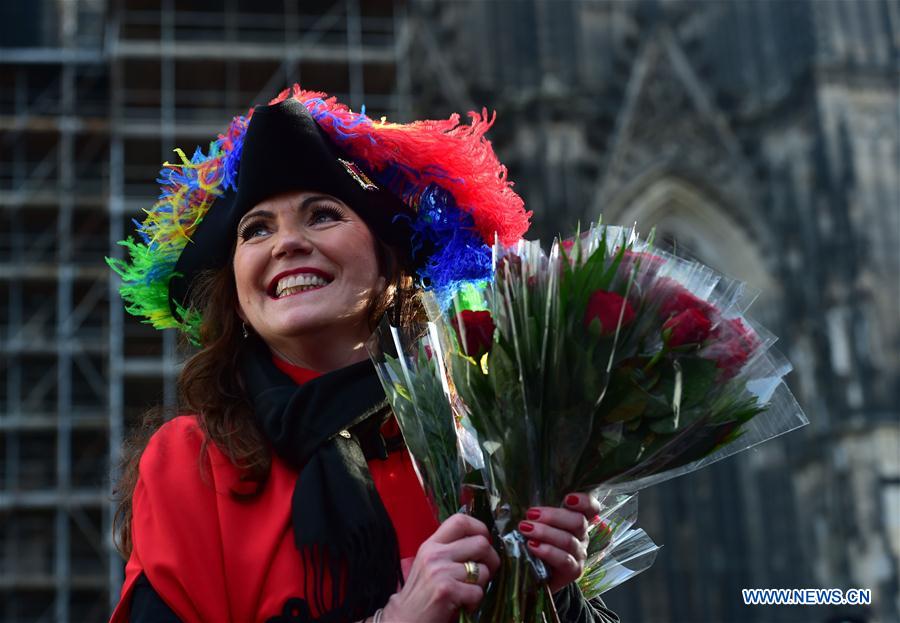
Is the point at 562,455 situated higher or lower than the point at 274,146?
lower

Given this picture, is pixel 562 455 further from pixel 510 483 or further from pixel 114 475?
pixel 114 475

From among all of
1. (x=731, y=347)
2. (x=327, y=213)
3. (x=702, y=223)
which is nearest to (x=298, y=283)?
(x=327, y=213)

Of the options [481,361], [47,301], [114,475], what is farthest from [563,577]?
[47,301]

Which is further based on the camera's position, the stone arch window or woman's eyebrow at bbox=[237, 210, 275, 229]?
the stone arch window

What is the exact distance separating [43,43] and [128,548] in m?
18.1

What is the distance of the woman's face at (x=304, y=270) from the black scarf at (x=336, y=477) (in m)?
0.09

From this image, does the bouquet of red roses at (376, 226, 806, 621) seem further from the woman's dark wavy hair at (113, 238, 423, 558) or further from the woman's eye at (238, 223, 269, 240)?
the woman's eye at (238, 223, 269, 240)

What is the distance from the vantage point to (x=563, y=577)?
1.90 m

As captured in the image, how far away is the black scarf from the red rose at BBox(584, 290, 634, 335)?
408 mm

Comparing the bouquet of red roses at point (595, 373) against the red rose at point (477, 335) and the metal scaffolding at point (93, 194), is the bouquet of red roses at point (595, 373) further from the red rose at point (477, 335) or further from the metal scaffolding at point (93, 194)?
the metal scaffolding at point (93, 194)

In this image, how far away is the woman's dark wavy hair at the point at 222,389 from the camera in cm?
210

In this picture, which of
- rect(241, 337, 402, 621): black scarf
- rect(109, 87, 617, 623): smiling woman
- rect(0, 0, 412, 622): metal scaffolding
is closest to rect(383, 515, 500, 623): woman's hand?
rect(109, 87, 617, 623): smiling woman

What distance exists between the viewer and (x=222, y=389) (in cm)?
221

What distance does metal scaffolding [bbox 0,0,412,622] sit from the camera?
622 inches
